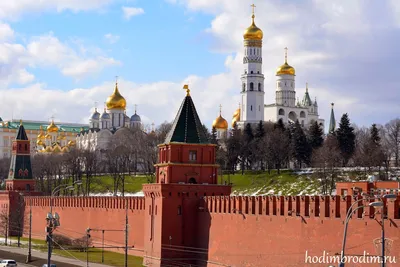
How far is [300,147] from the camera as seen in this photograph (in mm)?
95125

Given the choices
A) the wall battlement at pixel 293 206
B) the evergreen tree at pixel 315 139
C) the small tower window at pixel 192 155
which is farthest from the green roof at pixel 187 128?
the evergreen tree at pixel 315 139

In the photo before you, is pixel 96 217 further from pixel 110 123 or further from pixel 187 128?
pixel 110 123

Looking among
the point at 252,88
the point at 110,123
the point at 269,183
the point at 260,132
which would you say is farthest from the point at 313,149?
the point at 110,123

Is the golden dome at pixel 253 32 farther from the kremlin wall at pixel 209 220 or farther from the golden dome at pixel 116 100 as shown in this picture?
the kremlin wall at pixel 209 220

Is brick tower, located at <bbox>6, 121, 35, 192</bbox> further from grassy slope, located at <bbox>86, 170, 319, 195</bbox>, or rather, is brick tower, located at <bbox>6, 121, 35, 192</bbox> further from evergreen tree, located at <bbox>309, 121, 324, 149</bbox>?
evergreen tree, located at <bbox>309, 121, 324, 149</bbox>

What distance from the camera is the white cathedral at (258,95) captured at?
121825 millimetres

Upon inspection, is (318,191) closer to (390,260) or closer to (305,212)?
(305,212)

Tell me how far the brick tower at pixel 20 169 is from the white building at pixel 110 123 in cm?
5410

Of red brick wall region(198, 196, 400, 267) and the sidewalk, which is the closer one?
red brick wall region(198, 196, 400, 267)

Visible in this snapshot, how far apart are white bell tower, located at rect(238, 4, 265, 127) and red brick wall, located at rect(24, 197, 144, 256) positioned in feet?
166

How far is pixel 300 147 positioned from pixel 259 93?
30.1 meters

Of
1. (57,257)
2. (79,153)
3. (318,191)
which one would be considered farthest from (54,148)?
(57,257)

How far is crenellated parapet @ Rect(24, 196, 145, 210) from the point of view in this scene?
58.0 meters

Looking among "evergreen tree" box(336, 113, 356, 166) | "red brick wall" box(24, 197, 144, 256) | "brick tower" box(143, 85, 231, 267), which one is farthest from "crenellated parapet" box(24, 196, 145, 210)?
"evergreen tree" box(336, 113, 356, 166)
